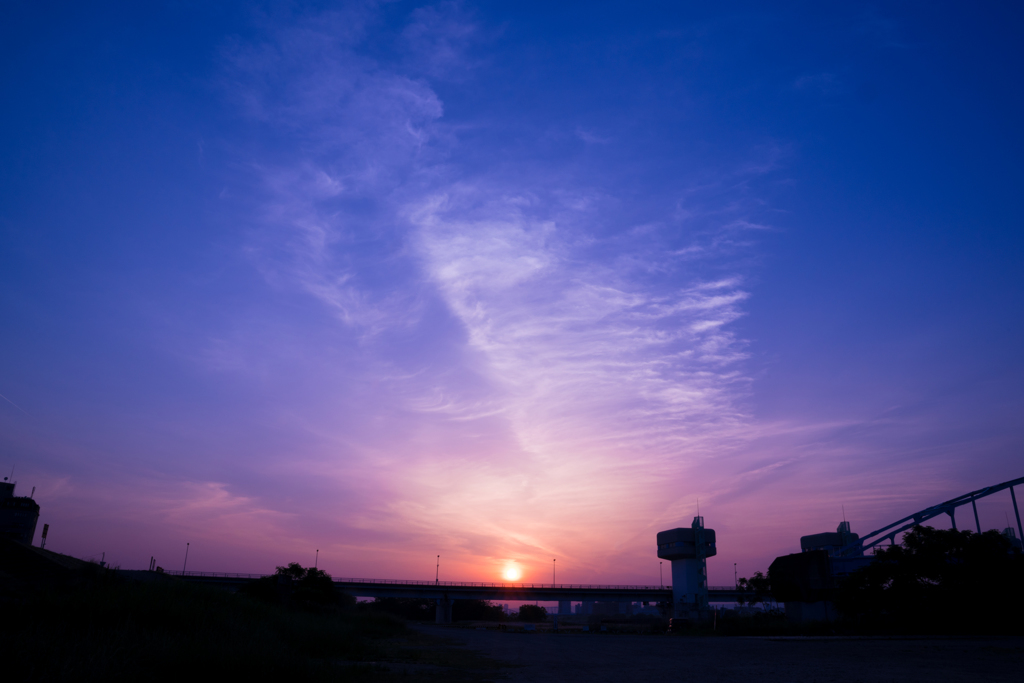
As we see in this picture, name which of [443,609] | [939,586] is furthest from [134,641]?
[443,609]

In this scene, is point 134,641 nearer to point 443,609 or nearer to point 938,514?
point 938,514

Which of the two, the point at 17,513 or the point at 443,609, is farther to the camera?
the point at 443,609

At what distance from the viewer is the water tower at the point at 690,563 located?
9325 centimetres

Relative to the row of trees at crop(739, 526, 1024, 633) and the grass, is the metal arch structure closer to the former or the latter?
the row of trees at crop(739, 526, 1024, 633)

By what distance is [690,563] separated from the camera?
3748 inches

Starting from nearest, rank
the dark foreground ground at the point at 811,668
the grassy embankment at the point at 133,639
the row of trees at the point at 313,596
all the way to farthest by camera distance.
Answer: the grassy embankment at the point at 133,639 → the dark foreground ground at the point at 811,668 → the row of trees at the point at 313,596

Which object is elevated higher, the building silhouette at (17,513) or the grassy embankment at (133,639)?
the building silhouette at (17,513)

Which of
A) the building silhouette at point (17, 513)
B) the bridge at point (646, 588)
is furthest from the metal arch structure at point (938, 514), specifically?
the building silhouette at point (17, 513)

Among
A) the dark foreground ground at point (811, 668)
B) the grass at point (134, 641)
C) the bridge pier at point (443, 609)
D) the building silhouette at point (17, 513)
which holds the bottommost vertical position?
the bridge pier at point (443, 609)

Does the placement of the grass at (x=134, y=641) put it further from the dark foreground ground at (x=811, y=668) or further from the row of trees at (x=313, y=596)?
the row of trees at (x=313, y=596)

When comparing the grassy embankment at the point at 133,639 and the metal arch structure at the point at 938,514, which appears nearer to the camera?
the grassy embankment at the point at 133,639

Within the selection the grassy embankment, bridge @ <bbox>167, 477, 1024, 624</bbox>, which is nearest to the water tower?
bridge @ <bbox>167, 477, 1024, 624</bbox>

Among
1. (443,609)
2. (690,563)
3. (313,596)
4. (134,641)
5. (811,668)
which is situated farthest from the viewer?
(443,609)

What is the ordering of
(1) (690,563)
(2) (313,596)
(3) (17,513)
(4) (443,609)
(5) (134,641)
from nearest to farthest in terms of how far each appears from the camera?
(5) (134,641) → (3) (17,513) → (2) (313,596) → (1) (690,563) → (4) (443,609)
